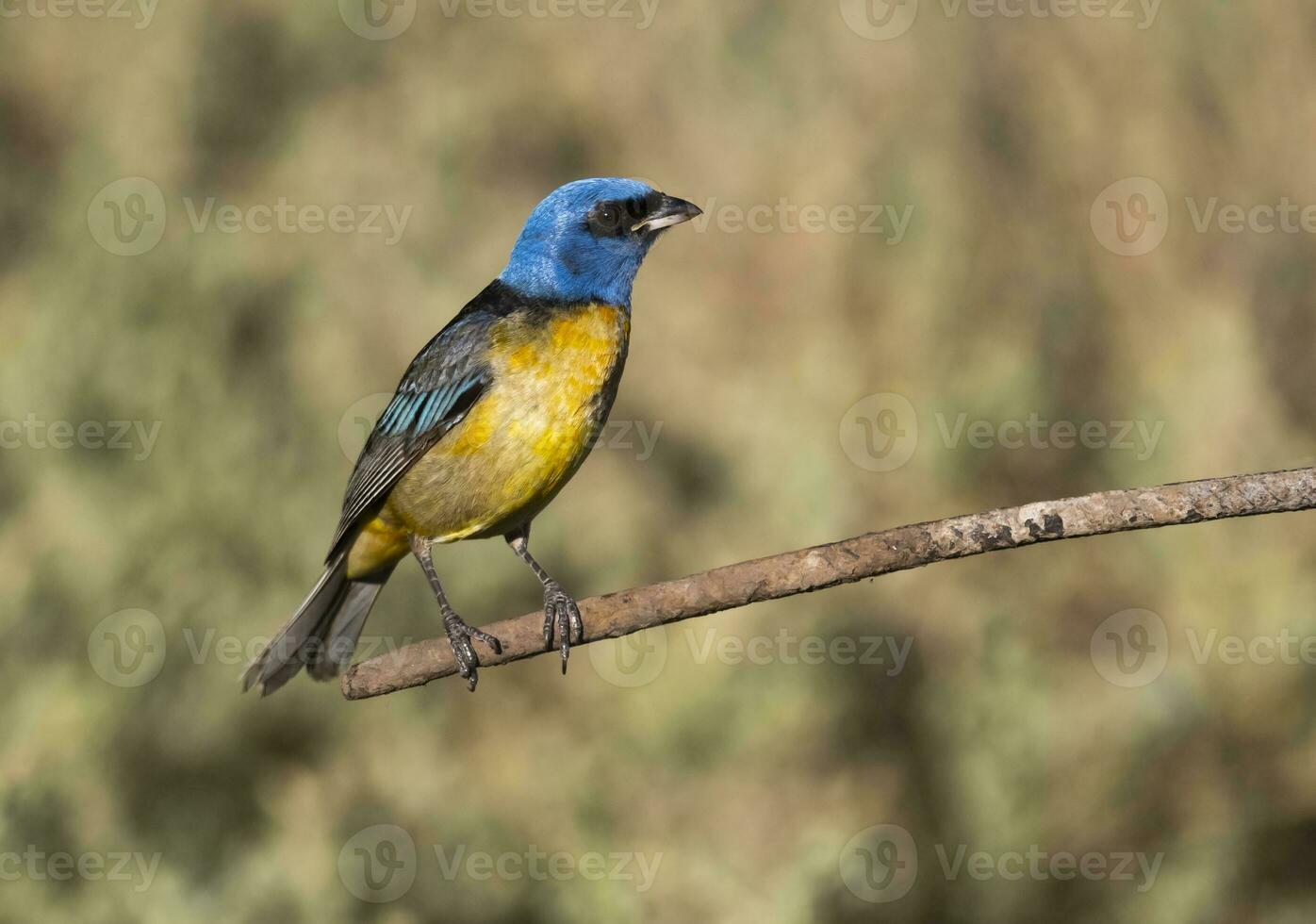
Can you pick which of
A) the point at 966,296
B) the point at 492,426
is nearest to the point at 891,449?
the point at 966,296

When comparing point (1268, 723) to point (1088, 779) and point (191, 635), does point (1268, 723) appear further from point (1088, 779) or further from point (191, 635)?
point (191, 635)

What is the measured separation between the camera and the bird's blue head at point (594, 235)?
4.16 metres

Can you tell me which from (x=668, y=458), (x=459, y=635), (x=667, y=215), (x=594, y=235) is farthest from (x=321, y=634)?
(x=668, y=458)

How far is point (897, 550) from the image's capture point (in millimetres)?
3129

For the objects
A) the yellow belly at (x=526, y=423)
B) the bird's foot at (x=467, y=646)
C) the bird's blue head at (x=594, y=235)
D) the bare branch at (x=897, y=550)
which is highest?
the bird's blue head at (x=594, y=235)

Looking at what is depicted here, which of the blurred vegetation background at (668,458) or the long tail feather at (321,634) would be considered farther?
the blurred vegetation background at (668,458)

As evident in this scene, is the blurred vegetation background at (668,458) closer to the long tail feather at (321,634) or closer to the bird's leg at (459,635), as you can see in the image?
the long tail feather at (321,634)

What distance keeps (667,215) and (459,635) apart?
1506 millimetres

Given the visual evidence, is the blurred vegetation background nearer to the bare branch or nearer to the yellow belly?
the yellow belly

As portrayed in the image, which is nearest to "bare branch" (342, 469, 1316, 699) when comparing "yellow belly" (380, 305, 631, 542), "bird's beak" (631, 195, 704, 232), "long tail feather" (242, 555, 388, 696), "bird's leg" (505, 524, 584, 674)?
"bird's leg" (505, 524, 584, 674)

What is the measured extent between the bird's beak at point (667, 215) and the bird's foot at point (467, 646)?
1.38m

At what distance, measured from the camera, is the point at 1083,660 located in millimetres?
6770

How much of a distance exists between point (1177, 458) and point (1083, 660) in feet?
3.92

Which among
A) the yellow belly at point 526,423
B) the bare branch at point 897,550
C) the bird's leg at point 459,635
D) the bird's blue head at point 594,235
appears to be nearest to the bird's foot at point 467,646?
the bird's leg at point 459,635
